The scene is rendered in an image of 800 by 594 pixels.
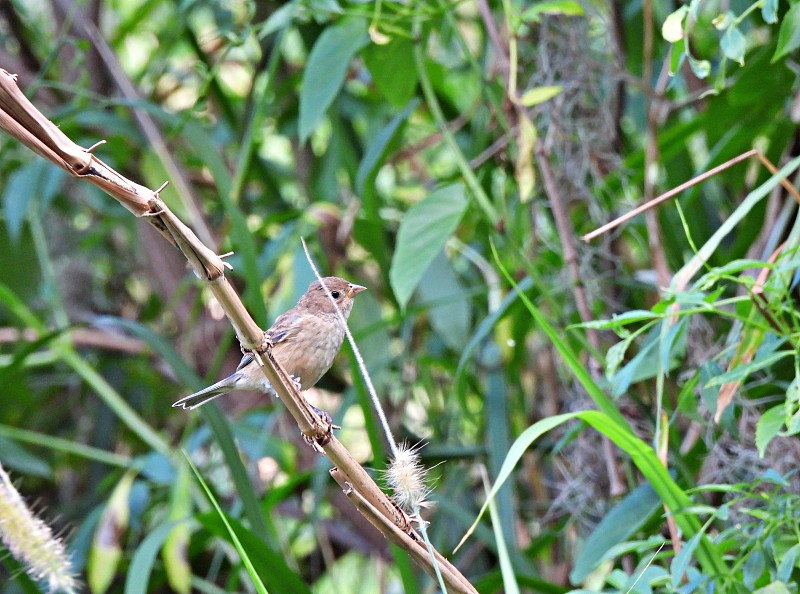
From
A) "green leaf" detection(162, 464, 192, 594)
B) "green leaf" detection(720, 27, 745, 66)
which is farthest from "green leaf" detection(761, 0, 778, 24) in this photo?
"green leaf" detection(162, 464, 192, 594)

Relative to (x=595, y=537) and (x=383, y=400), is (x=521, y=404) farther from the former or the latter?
(x=595, y=537)

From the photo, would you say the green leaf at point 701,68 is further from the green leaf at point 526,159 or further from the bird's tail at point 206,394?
the bird's tail at point 206,394

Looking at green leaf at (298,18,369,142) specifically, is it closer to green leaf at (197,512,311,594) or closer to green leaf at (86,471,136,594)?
green leaf at (197,512,311,594)

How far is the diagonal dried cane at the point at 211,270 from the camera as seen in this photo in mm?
1134

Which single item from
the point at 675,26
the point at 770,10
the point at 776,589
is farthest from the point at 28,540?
the point at 770,10

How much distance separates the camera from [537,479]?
404 centimetres

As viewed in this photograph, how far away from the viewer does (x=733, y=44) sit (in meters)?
2.06

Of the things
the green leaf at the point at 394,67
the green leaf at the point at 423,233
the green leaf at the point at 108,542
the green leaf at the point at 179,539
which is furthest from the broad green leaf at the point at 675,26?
the green leaf at the point at 108,542

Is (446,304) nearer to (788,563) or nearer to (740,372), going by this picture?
(740,372)

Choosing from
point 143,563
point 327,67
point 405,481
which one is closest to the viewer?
point 405,481

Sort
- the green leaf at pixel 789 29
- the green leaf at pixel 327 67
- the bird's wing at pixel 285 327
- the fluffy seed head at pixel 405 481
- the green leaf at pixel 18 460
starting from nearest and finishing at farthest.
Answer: the fluffy seed head at pixel 405 481 → the green leaf at pixel 789 29 → the green leaf at pixel 327 67 → the bird's wing at pixel 285 327 → the green leaf at pixel 18 460

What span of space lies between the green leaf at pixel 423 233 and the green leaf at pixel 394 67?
1.85 ft

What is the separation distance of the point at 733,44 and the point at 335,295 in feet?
5.68

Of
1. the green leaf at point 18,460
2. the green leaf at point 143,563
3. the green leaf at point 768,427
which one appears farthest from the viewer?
the green leaf at point 18,460
